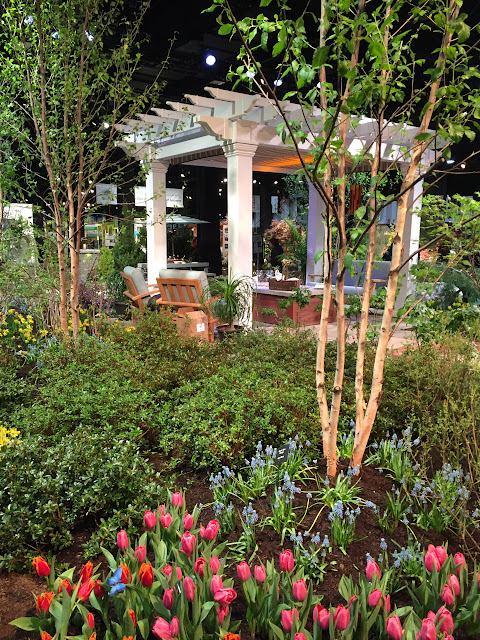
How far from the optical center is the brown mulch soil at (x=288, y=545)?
1.69 meters

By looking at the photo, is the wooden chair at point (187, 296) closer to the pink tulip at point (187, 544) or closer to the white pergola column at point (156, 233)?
the white pergola column at point (156, 233)

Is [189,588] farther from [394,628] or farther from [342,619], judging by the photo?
[394,628]

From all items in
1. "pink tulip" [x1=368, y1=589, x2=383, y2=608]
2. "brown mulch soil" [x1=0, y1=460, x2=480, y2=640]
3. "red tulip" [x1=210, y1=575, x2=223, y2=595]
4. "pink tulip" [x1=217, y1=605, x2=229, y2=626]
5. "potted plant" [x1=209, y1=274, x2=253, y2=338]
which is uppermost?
"potted plant" [x1=209, y1=274, x2=253, y2=338]

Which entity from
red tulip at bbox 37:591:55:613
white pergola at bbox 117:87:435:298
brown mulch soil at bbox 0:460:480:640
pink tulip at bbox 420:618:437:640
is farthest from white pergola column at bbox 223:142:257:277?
pink tulip at bbox 420:618:437:640

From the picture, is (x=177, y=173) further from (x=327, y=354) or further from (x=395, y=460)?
(x=395, y=460)

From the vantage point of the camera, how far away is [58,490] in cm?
207

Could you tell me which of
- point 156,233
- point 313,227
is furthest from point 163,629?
point 313,227

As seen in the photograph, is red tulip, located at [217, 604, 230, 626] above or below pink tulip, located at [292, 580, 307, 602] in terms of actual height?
below

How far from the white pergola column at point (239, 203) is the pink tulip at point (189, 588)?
673 centimetres

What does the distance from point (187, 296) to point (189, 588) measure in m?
6.23

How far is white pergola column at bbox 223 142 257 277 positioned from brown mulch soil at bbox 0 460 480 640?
5665 mm

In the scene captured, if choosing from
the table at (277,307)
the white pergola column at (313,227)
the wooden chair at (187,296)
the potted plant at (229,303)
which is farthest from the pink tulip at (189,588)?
the white pergola column at (313,227)

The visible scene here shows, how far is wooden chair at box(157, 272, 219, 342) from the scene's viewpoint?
7.24 m

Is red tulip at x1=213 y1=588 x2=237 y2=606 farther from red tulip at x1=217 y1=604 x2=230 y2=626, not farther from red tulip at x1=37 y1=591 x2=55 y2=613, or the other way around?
red tulip at x1=37 y1=591 x2=55 y2=613
